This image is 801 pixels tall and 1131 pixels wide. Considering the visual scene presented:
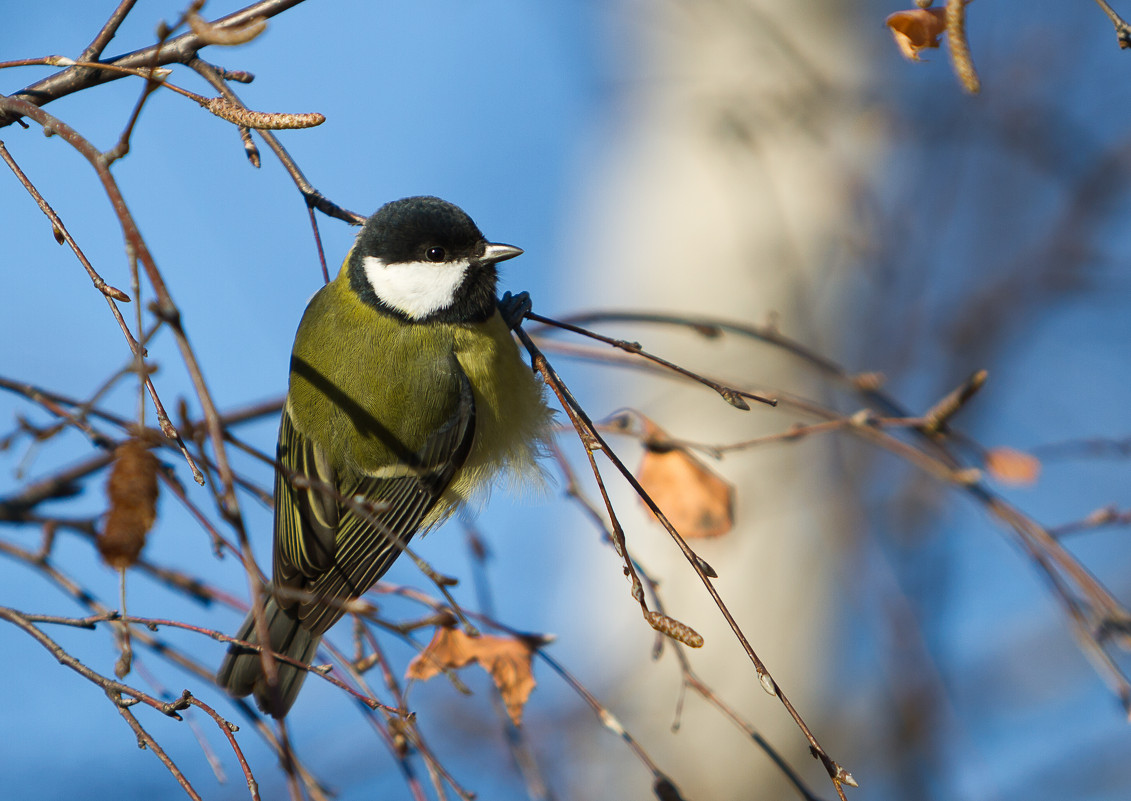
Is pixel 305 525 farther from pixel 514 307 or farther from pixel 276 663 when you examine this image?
pixel 514 307

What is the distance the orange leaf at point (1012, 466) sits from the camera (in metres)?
2.06

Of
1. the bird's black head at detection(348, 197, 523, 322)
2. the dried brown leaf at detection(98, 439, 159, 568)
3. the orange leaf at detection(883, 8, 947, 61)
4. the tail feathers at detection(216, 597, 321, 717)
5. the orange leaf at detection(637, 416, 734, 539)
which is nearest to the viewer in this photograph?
the dried brown leaf at detection(98, 439, 159, 568)

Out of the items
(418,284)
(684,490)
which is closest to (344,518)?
(418,284)

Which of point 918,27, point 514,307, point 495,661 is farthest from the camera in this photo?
point 514,307

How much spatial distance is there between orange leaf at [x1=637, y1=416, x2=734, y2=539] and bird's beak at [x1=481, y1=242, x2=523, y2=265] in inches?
21.5

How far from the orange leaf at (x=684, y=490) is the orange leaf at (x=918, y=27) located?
91cm

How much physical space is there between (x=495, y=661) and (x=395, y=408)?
2.40 ft

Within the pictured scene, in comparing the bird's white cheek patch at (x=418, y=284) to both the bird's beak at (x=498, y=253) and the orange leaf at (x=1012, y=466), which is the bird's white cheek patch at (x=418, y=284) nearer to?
the bird's beak at (x=498, y=253)

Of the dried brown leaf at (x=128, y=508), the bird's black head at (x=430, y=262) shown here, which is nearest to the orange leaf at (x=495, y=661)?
the dried brown leaf at (x=128, y=508)

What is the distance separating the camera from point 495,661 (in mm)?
1728

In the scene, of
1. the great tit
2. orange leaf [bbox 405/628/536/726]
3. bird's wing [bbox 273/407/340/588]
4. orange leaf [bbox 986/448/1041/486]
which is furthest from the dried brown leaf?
orange leaf [bbox 986/448/1041/486]

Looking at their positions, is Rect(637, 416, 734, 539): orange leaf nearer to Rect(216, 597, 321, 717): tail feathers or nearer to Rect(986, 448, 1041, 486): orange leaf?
Rect(986, 448, 1041, 486): orange leaf

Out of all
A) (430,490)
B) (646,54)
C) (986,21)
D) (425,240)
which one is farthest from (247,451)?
(986,21)

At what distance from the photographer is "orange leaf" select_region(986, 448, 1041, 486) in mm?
2062
